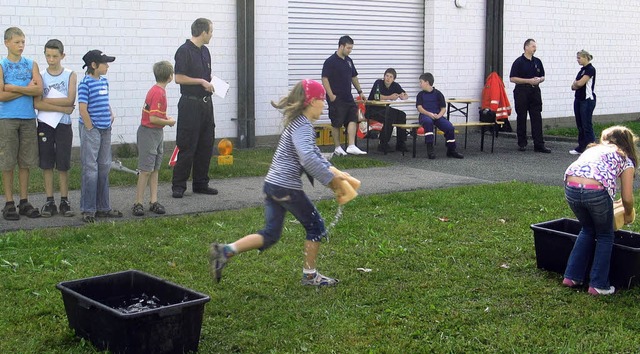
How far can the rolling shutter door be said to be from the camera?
16281 millimetres

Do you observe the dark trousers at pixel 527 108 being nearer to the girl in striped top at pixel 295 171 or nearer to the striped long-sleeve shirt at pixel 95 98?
the striped long-sleeve shirt at pixel 95 98

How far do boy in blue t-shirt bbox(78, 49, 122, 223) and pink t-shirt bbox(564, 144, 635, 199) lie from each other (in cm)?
472

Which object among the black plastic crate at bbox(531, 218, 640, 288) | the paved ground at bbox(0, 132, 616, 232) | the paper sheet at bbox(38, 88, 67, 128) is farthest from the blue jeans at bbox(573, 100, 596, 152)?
the paper sheet at bbox(38, 88, 67, 128)

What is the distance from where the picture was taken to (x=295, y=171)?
6.61 m

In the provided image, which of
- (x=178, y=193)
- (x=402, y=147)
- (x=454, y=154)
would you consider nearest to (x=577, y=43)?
(x=454, y=154)

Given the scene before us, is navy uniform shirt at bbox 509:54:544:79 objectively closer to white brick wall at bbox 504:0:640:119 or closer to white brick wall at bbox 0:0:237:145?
white brick wall at bbox 504:0:640:119

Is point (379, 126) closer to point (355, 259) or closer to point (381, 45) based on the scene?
point (381, 45)

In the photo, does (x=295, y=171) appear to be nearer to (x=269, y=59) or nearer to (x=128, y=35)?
(x=128, y=35)

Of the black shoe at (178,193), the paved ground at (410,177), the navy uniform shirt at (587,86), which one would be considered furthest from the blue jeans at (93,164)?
the navy uniform shirt at (587,86)

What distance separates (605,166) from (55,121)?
215 inches

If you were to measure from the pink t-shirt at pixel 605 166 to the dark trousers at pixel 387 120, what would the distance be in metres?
8.52

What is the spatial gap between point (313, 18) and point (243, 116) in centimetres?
250

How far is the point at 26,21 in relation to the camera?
A: 12891 mm

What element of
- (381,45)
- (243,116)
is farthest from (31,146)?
(381,45)
